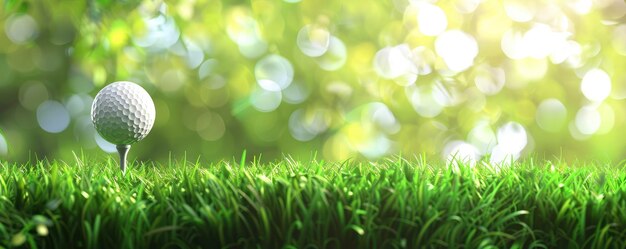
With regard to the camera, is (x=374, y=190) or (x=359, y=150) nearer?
(x=374, y=190)

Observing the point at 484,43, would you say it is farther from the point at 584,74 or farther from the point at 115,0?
the point at 115,0

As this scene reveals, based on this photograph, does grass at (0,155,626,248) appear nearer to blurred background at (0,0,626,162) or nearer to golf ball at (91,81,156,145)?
golf ball at (91,81,156,145)

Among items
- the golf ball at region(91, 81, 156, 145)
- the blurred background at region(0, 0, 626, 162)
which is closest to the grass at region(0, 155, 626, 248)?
the golf ball at region(91, 81, 156, 145)

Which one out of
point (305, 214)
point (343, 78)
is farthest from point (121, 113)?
point (343, 78)

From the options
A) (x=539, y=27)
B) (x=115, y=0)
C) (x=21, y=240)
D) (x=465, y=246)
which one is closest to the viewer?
(x=21, y=240)

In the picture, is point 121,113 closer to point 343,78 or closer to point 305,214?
point 305,214

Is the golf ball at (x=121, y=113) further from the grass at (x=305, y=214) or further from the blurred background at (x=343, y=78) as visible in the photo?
the blurred background at (x=343, y=78)

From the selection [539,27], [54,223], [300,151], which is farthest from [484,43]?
[54,223]

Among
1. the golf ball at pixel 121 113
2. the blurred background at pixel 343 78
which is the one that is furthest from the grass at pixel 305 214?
the blurred background at pixel 343 78
